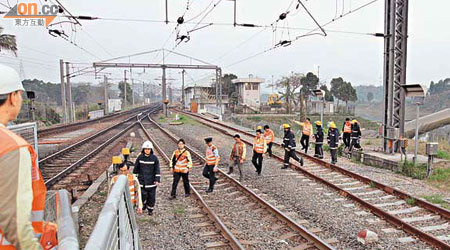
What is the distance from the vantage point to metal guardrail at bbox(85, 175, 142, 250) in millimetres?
1467

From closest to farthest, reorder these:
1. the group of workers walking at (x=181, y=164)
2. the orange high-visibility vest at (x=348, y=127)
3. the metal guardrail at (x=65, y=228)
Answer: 1. the metal guardrail at (x=65, y=228)
2. the group of workers walking at (x=181, y=164)
3. the orange high-visibility vest at (x=348, y=127)

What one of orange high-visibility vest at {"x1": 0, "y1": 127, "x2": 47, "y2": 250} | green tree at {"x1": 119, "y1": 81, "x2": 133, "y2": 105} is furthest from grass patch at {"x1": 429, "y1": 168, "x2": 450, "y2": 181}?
green tree at {"x1": 119, "y1": 81, "x2": 133, "y2": 105}

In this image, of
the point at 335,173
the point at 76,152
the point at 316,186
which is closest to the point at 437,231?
the point at 316,186

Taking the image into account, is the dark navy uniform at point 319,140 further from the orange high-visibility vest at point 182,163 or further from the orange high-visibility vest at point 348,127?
the orange high-visibility vest at point 182,163

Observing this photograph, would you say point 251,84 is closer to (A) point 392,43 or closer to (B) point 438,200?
(A) point 392,43

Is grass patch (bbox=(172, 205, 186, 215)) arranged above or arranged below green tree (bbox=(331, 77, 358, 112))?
below

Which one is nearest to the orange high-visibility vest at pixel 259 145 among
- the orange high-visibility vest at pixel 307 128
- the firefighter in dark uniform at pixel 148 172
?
the orange high-visibility vest at pixel 307 128

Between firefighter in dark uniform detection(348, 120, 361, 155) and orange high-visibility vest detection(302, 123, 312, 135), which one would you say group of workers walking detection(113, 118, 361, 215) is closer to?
orange high-visibility vest detection(302, 123, 312, 135)

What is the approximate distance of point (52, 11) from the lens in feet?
48.8

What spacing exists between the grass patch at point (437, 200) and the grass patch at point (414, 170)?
2063 millimetres

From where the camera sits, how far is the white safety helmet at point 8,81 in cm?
160

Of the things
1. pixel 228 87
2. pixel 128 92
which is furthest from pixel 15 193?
pixel 128 92

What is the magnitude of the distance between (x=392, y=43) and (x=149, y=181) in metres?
11.1

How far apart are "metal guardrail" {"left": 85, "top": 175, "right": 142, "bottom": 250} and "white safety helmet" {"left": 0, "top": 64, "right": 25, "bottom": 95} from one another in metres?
0.75
